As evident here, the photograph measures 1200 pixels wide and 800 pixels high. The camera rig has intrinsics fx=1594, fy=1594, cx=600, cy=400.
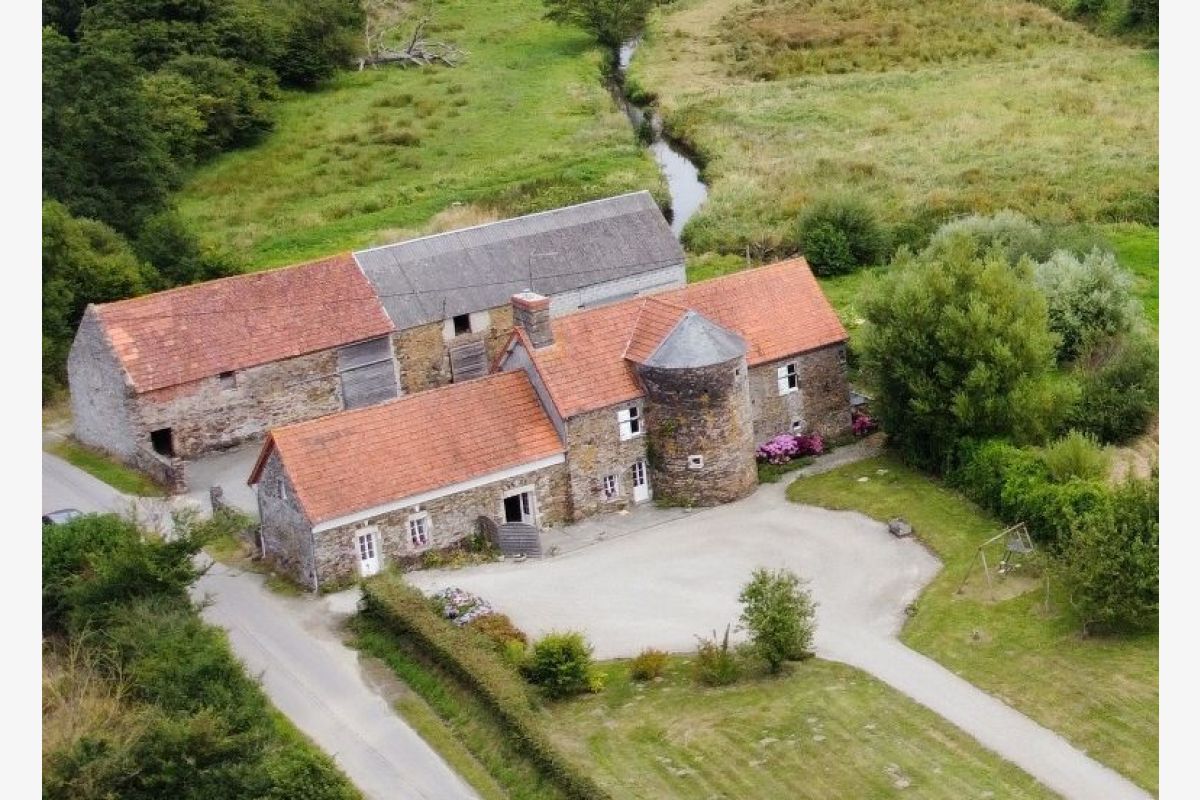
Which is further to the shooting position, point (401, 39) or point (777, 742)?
point (401, 39)

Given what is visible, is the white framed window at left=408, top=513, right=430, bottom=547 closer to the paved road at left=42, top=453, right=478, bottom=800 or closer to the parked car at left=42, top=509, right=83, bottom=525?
the paved road at left=42, top=453, right=478, bottom=800

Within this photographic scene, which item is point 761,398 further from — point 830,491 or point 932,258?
point 932,258

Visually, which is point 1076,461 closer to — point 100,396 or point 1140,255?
point 1140,255

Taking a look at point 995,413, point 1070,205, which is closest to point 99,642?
point 995,413

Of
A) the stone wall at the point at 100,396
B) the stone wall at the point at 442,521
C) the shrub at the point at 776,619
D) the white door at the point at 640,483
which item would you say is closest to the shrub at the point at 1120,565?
the shrub at the point at 776,619

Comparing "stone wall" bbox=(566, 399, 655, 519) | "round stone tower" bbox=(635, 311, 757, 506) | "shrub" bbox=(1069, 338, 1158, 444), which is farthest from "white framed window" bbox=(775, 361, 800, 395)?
"shrub" bbox=(1069, 338, 1158, 444)

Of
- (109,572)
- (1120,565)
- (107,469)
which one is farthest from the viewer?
(107,469)

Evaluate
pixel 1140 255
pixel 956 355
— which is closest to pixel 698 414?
pixel 956 355
